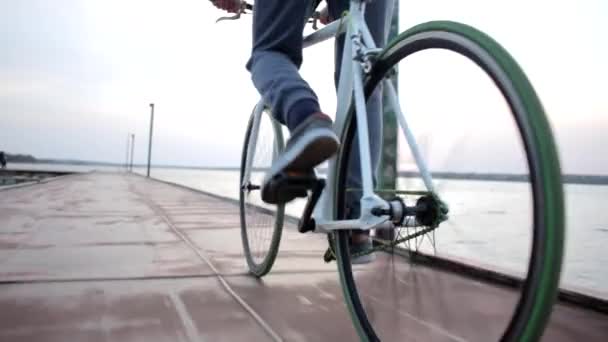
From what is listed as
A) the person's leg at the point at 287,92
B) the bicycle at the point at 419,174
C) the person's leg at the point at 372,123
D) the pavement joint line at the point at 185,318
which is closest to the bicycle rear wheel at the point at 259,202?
the bicycle at the point at 419,174

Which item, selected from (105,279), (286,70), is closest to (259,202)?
(105,279)

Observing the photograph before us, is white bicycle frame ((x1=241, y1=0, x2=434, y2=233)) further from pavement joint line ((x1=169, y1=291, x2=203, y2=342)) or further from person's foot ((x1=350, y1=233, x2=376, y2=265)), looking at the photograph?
pavement joint line ((x1=169, y1=291, x2=203, y2=342))

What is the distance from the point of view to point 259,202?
2.09 meters

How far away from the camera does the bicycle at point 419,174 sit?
675 millimetres

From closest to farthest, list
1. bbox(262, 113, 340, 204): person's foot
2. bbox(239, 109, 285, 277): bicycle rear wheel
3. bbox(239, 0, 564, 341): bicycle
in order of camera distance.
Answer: bbox(239, 0, 564, 341): bicycle, bbox(262, 113, 340, 204): person's foot, bbox(239, 109, 285, 277): bicycle rear wheel

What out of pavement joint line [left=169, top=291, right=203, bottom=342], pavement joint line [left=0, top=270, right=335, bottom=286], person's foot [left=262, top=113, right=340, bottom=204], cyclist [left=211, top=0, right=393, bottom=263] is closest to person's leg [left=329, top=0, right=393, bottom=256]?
cyclist [left=211, top=0, right=393, bottom=263]

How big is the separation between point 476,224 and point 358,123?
1.46ft

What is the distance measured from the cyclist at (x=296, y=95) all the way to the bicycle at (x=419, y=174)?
0.05m

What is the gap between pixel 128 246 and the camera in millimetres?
2695

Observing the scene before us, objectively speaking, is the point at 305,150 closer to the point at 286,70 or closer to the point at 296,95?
the point at 296,95

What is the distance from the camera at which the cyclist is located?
1078 mm

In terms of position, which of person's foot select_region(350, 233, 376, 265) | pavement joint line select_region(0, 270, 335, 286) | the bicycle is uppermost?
the bicycle

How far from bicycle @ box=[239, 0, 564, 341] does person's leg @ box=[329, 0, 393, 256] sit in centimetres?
4

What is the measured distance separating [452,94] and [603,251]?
398 centimetres
